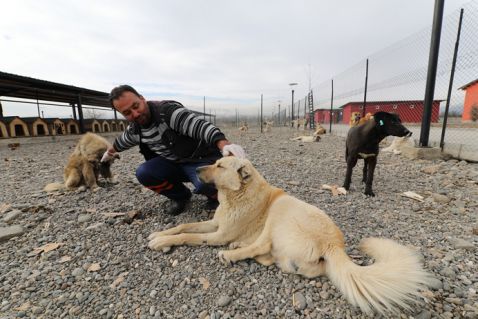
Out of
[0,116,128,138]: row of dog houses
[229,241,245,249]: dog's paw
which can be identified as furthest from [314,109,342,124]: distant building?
[229,241,245,249]: dog's paw

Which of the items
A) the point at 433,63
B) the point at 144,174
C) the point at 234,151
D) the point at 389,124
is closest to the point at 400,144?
the point at 433,63

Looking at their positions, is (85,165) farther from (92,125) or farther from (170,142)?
(92,125)

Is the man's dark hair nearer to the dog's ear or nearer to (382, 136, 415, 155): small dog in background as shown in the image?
the dog's ear

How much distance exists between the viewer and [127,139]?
11.0 feet

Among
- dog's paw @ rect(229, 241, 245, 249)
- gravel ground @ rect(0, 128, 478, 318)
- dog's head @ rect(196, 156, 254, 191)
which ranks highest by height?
dog's head @ rect(196, 156, 254, 191)

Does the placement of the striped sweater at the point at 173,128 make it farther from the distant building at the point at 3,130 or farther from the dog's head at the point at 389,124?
the distant building at the point at 3,130

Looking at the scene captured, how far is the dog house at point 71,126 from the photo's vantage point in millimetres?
14906

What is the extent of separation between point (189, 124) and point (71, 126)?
54.3 ft

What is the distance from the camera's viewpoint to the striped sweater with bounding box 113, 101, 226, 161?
271cm

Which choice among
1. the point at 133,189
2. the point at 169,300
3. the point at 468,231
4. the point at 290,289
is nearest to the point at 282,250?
the point at 290,289

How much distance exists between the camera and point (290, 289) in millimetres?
1846

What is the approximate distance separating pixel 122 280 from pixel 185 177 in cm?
156

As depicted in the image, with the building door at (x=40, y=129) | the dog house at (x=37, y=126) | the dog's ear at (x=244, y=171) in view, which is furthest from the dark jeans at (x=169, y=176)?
the building door at (x=40, y=129)

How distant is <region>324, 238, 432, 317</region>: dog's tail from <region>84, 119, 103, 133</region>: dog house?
18745 mm
